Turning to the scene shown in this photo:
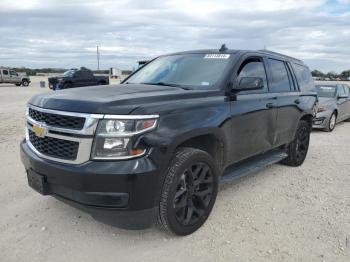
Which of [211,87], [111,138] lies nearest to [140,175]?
[111,138]

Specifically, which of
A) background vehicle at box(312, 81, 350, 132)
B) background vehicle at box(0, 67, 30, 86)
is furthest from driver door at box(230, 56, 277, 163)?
background vehicle at box(0, 67, 30, 86)

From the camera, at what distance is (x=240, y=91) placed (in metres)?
4.32

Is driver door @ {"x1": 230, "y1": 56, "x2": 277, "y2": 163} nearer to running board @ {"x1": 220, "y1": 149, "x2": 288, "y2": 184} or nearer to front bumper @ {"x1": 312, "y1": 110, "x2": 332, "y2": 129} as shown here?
running board @ {"x1": 220, "y1": 149, "x2": 288, "y2": 184}

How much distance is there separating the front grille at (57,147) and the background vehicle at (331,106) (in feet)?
28.9

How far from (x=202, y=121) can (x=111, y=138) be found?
1058mm

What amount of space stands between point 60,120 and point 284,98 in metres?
3.51

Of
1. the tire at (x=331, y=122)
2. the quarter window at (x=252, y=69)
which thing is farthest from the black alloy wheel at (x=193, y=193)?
the tire at (x=331, y=122)

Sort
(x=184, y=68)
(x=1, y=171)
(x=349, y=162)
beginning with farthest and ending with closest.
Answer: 1. (x=349, y=162)
2. (x=1, y=171)
3. (x=184, y=68)

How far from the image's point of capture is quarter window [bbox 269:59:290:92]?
529 centimetres

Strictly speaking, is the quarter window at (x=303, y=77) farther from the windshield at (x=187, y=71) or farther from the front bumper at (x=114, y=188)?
the front bumper at (x=114, y=188)

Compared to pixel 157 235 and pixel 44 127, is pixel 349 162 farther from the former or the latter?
pixel 44 127

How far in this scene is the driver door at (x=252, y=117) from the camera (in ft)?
14.0

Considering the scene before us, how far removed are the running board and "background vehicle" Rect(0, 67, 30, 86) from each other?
3737 cm

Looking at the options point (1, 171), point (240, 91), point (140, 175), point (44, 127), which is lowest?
point (1, 171)
